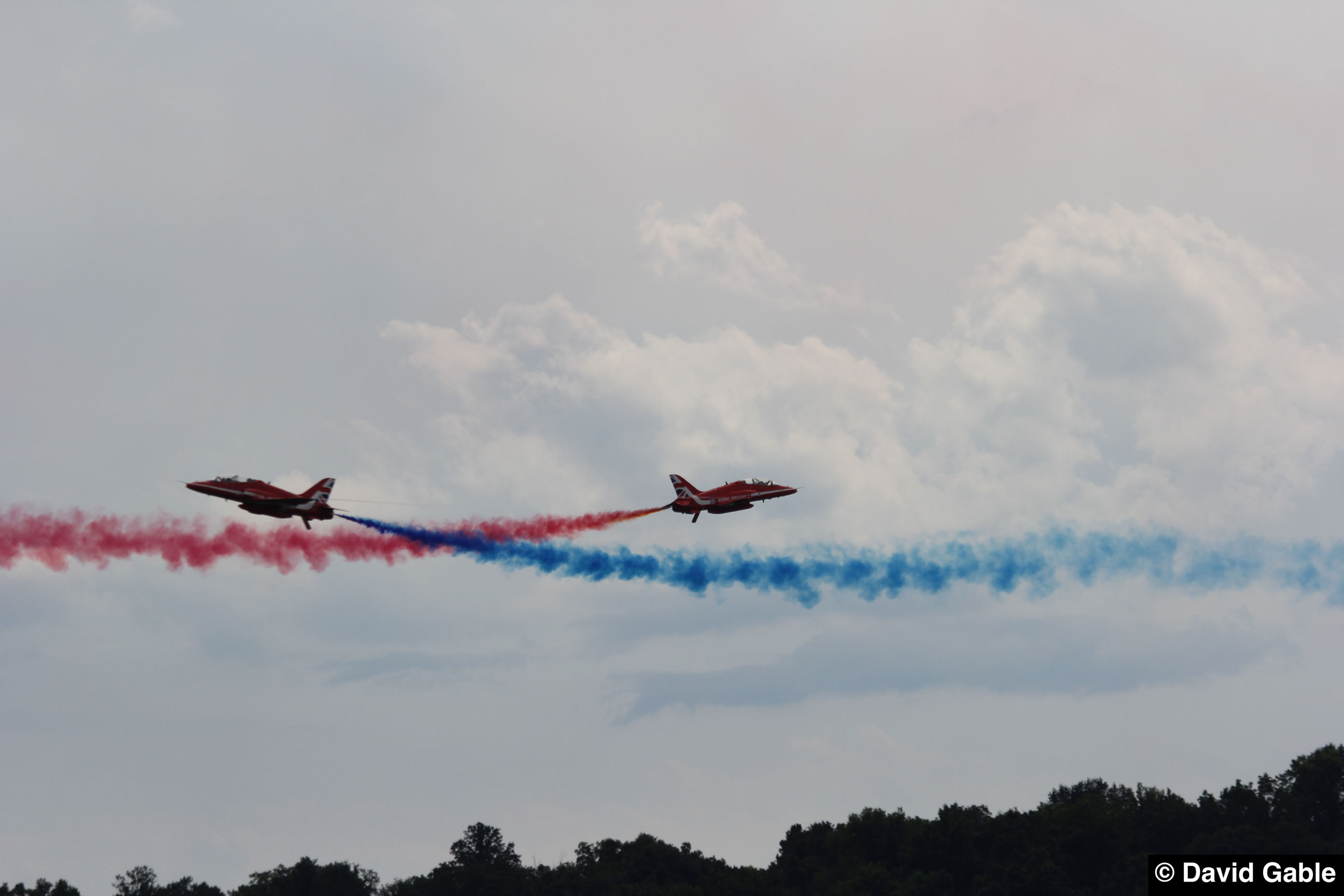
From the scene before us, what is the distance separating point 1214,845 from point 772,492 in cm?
5888

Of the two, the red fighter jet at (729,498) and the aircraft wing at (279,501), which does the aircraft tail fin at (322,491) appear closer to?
the aircraft wing at (279,501)

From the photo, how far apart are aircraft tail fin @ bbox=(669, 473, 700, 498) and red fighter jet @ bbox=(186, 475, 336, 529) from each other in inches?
1296

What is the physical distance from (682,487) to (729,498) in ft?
15.9

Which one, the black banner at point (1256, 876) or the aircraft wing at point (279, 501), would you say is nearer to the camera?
the aircraft wing at point (279, 501)

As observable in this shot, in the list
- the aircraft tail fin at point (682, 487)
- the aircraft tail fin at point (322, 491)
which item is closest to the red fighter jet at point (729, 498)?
the aircraft tail fin at point (682, 487)

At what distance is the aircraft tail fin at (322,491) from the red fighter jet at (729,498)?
102 feet

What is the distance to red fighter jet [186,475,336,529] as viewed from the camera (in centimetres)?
12462

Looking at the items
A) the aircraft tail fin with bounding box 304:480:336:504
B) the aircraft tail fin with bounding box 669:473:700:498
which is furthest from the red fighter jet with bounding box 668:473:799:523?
the aircraft tail fin with bounding box 304:480:336:504

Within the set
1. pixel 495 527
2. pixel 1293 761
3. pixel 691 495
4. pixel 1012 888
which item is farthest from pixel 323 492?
pixel 1293 761

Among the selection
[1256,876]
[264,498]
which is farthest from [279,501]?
[1256,876]

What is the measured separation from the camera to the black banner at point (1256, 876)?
136250mm

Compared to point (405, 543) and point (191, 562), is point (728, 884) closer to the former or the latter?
point (405, 543)

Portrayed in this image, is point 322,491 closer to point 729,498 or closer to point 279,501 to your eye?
point 279,501

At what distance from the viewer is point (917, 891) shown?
179 metres
